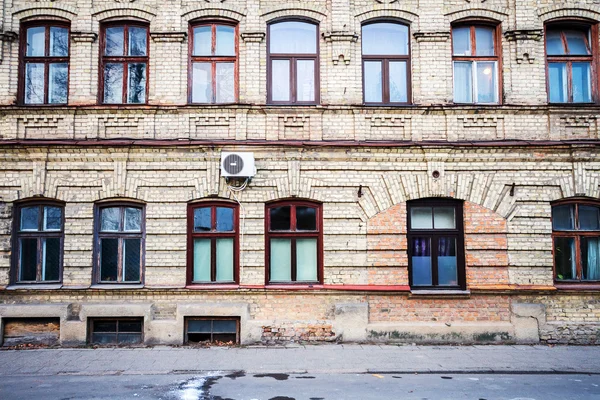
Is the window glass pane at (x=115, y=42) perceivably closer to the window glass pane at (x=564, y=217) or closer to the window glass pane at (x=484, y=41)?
the window glass pane at (x=484, y=41)

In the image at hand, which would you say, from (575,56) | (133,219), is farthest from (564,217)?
(133,219)

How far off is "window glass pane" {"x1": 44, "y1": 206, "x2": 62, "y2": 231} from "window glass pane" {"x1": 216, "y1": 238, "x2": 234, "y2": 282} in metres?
3.31

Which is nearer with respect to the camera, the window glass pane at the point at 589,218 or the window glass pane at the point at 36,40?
the window glass pane at the point at 589,218

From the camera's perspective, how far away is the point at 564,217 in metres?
9.59

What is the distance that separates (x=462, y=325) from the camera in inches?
360

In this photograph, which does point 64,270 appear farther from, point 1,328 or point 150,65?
point 150,65

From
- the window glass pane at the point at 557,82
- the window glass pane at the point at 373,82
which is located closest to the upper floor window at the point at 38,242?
the window glass pane at the point at 373,82

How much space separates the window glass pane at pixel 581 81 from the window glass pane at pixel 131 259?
9.79 meters

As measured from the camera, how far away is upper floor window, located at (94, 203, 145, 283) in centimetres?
941

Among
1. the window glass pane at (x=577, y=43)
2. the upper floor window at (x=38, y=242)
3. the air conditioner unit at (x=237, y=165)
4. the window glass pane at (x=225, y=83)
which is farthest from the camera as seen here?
the window glass pane at (x=577, y=43)

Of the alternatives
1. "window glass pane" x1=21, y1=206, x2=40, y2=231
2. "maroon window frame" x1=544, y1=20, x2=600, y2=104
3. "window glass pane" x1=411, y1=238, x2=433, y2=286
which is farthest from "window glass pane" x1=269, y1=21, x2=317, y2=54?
"window glass pane" x1=21, y1=206, x2=40, y2=231

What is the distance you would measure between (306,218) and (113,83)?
5.02 meters

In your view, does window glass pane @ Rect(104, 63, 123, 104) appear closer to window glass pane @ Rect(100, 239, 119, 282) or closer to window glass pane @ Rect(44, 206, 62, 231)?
window glass pane @ Rect(44, 206, 62, 231)

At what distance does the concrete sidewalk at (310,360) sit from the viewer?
753cm
